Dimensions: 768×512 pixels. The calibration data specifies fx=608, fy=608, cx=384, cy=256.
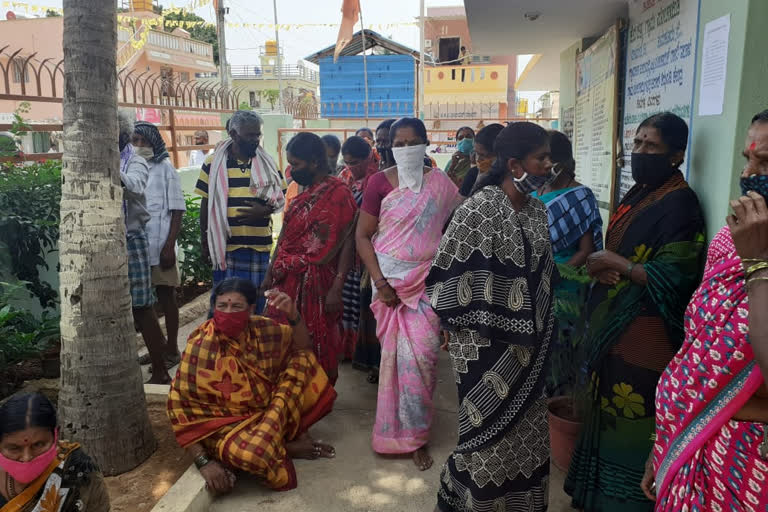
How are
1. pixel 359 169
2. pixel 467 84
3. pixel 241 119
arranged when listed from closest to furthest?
pixel 241 119, pixel 359 169, pixel 467 84

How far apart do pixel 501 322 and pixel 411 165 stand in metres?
1.34

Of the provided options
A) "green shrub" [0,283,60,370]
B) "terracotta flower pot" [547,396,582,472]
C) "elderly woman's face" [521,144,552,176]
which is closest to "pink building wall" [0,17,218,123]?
"green shrub" [0,283,60,370]

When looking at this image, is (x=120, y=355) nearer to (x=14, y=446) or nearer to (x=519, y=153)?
(x=14, y=446)

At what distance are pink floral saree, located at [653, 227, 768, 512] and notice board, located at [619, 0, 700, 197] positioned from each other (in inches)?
62.2

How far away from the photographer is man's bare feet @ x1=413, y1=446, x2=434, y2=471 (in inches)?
134

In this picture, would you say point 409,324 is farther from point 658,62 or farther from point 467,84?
point 467,84

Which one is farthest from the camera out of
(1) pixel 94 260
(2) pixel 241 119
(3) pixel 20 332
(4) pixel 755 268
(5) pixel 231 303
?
(3) pixel 20 332

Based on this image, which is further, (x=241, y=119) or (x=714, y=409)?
(x=241, y=119)

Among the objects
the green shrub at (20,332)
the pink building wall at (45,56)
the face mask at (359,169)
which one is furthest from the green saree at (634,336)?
the pink building wall at (45,56)

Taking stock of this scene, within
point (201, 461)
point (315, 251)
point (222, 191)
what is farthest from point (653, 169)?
point (222, 191)

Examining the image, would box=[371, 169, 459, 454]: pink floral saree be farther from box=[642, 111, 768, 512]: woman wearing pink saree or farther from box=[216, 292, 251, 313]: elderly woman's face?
box=[642, 111, 768, 512]: woman wearing pink saree

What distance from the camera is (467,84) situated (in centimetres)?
2612

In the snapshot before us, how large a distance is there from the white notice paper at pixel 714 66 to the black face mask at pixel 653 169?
276 millimetres

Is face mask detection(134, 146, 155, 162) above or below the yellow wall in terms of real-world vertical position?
below
